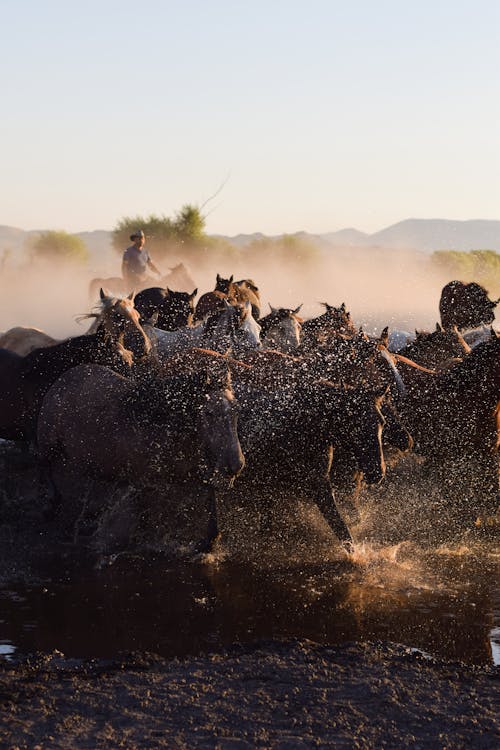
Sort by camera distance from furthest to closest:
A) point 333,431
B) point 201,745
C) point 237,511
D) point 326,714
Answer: point 237,511 → point 333,431 → point 326,714 → point 201,745

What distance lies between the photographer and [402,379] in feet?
32.4

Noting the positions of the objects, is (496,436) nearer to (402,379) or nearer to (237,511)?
(402,379)

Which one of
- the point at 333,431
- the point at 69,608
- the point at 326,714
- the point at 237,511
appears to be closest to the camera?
the point at 326,714

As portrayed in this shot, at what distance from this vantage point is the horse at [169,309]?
1300cm

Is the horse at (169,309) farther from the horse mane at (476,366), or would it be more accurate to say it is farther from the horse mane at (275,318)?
the horse mane at (476,366)

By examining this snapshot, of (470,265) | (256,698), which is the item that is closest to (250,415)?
(256,698)

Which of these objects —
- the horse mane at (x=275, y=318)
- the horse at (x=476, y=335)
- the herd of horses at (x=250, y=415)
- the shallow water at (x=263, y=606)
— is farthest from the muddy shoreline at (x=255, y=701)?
the horse at (x=476, y=335)

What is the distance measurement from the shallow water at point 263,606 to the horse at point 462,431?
0.87m

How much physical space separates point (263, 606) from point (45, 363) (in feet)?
13.0

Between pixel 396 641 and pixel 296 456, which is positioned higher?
pixel 296 456

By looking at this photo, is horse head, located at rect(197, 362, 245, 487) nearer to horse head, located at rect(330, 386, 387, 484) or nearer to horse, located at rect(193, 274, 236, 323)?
horse head, located at rect(330, 386, 387, 484)

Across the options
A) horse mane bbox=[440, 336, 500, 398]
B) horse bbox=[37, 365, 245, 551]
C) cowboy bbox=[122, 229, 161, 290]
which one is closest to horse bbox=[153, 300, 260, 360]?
horse bbox=[37, 365, 245, 551]

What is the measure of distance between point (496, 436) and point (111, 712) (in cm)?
517

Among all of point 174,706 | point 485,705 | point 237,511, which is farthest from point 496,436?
point 174,706
